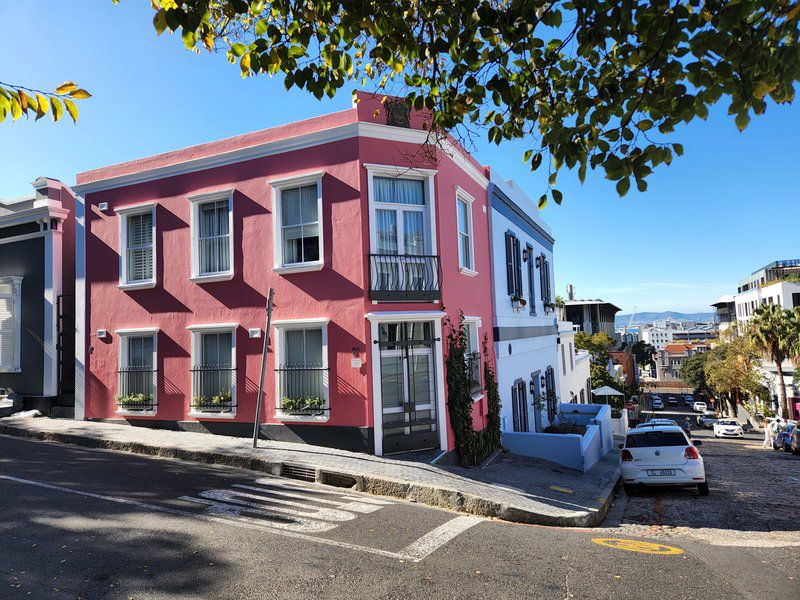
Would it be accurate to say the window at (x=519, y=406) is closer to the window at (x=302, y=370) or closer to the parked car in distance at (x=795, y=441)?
the window at (x=302, y=370)

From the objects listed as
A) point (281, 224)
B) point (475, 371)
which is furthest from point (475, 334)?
point (281, 224)

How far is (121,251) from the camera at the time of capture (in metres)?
13.3

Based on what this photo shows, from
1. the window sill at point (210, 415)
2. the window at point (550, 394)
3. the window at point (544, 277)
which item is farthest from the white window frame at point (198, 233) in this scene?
the window at point (544, 277)

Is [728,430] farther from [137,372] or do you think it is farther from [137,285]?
[137,285]

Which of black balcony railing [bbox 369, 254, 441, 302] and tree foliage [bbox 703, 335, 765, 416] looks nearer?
black balcony railing [bbox 369, 254, 441, 302]

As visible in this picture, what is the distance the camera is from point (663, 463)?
10523 millimetres

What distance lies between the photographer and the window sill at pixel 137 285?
12.8 meters

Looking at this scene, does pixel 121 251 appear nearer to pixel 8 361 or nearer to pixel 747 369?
pixel 8 361

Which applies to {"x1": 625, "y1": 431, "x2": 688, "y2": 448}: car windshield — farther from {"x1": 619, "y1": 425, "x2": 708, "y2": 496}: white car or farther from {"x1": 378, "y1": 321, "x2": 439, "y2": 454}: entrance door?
{"x1": 378, "y1": 321, "x2": 439, "y2": 454}: entrance door

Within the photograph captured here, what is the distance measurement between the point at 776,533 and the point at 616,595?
4.47m

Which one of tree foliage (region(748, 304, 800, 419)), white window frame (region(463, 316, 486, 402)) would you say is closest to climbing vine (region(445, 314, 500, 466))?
white window frame (region(463, 316, 486, 402))

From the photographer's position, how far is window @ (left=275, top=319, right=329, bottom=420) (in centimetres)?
1084

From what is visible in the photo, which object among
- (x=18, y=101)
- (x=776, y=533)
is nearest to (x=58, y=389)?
(x=18, y=101)

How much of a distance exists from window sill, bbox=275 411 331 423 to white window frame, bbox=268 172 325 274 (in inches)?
116
